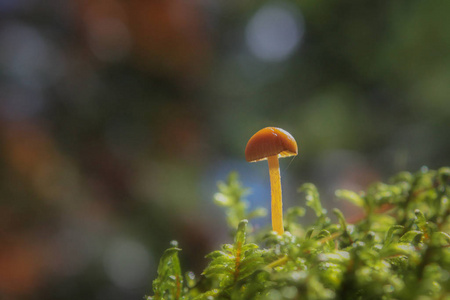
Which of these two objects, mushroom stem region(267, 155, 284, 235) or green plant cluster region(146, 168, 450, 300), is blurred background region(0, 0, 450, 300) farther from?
mushroom stem region(267, 155, 284, 235)

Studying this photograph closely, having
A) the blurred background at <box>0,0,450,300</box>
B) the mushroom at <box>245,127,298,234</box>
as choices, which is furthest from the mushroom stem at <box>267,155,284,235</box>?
the blurred background at <box>0,0,450,300</box>

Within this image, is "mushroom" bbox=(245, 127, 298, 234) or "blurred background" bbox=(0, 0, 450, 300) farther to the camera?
"blurred background" bbox=(0, 0, 450, 300)

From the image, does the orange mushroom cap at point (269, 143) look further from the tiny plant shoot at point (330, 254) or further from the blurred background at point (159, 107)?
the blurred background at point (159, 107)

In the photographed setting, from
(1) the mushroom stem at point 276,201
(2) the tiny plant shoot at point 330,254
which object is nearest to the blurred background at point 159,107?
(2) the tiny plant shoot at point 330,254

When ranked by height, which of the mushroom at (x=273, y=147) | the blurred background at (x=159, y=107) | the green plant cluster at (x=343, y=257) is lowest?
the green plant cluster at (x=343, y=257)

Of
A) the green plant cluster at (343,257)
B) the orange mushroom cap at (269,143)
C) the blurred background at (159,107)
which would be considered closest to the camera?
the green plant cluster at (343,257)

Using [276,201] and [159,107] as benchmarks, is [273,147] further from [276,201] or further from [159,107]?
[159,107]

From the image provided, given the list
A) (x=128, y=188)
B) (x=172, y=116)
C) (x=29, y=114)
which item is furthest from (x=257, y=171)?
(x=29, y=114)
